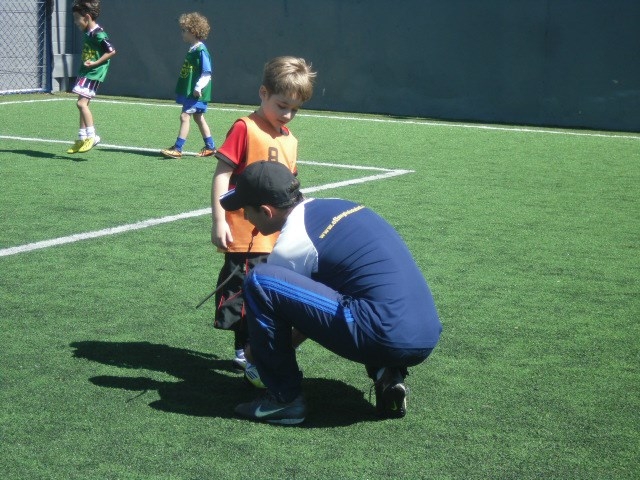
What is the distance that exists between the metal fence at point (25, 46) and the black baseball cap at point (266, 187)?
17.0 m

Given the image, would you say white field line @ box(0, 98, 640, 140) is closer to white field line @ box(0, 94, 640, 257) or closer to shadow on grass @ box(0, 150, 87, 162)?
white field line @ box(0, 94, 640, 257)

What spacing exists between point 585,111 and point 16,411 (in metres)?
14.7

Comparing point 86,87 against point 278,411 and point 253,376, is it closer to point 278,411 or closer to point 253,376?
point 253,376

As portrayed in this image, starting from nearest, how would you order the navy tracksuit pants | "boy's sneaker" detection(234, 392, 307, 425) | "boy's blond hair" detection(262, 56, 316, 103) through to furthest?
the navy tracksuit pants < "boy's sneaker" detection(234, 392, 307, 425) < "boy's blond hair" detection(262, 56, 316, 103)

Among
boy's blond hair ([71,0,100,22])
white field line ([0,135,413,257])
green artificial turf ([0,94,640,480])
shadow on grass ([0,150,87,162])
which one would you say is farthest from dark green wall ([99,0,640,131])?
shadow on grass ([0,150,87,162])

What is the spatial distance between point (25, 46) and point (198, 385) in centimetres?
1738

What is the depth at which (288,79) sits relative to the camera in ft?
14.8

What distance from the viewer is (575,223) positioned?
28.5 ft

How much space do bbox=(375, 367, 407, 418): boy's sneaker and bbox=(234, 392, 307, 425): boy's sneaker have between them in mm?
303

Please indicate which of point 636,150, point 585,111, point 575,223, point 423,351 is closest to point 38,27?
point 585,111

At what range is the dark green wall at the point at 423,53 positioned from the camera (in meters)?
17.4

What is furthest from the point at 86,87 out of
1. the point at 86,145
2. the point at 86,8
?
the point at 86,8

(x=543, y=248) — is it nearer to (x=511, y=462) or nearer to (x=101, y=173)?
(x=511, y=462)

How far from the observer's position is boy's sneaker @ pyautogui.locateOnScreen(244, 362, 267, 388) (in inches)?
180
